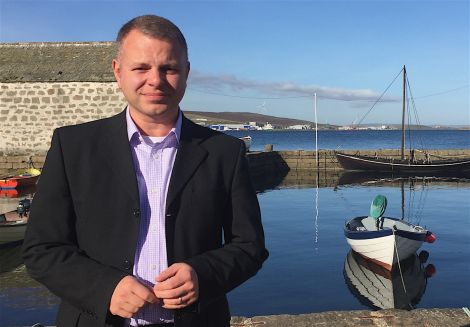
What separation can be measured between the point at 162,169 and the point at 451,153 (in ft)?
141

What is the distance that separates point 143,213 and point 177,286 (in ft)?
1.05

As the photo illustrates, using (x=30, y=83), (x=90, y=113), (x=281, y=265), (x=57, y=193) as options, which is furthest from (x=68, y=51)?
(x=57, y=193)

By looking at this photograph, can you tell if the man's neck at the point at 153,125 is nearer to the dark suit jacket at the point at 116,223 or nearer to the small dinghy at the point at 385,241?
the dark suit jacket at the point at 116,223

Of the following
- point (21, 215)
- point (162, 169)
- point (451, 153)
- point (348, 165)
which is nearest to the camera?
point (162, 169)

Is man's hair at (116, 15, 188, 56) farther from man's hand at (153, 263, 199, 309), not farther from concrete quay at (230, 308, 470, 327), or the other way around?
concrete quay at (230, 308, 470, 327)

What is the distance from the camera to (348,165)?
36594 millimetres

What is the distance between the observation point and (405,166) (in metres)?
34.2

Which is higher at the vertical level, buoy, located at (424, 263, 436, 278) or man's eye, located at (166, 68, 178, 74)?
man's eye, located at (166, 68, 178, 74)

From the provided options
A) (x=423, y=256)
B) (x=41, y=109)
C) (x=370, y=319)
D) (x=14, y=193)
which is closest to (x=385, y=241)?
(x=423, y=256)

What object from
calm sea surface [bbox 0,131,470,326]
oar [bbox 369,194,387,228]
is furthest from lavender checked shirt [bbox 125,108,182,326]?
oar [bbox 369,194,387,228]

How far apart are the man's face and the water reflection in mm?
8701

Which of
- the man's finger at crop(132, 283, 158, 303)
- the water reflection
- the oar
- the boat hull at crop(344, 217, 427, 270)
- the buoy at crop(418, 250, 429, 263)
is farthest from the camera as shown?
the buoy at crop(418, 250, 429, 263)

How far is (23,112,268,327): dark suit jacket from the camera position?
5.38 feet

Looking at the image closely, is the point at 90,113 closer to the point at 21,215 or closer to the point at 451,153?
the point at 21,215
